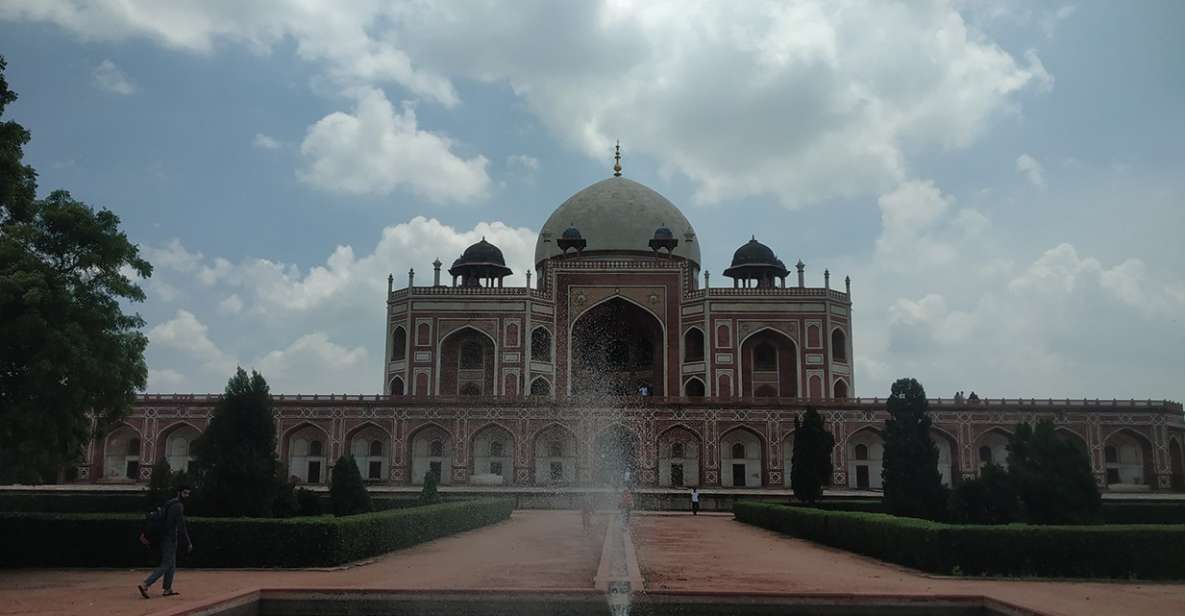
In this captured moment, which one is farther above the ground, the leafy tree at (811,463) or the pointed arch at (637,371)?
the pointed arch at (637,371)

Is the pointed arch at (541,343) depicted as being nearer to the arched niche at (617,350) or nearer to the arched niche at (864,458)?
the arched niche at (617,350)

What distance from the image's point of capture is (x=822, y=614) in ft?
29.6

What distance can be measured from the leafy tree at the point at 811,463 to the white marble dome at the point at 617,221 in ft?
72.5

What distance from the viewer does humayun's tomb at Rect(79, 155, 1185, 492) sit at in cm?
3491

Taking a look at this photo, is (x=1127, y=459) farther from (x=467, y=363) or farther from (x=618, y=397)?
(x=467, y=363)

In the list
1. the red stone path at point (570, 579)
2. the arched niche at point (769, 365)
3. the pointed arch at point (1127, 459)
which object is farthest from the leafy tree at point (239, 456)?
the pointed arch at point (1127, 459)

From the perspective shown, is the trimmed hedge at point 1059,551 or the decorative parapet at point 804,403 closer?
the trimmed hedge at point 1059,551

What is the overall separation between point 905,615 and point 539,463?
87.2 ft

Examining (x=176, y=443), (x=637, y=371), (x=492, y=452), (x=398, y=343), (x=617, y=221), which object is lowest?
(x=492, y=452)

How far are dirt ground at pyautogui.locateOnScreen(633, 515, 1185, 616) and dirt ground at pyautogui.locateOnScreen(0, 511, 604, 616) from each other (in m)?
1.11

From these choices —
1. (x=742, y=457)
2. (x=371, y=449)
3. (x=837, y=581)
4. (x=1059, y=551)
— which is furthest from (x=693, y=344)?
(x=837, y=581)

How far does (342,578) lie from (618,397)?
2682 cm

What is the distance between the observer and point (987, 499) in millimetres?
15156

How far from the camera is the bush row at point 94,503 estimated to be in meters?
19.1
